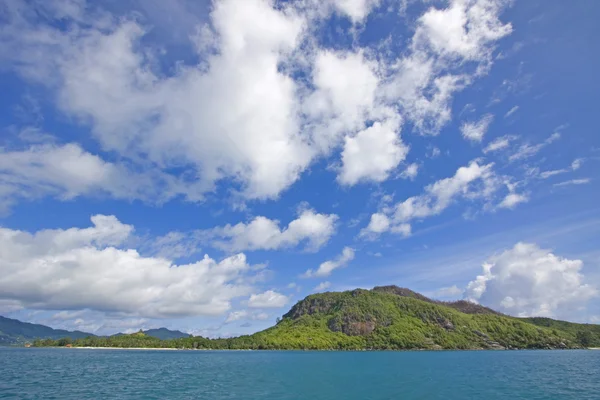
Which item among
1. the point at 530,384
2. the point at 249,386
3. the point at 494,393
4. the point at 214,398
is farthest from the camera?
the point at 530,384

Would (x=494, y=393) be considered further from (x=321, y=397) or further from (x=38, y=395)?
(x=38, y=395)

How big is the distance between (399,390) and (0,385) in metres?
72.6

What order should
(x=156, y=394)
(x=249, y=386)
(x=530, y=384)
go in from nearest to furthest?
(x=156, y=394)
(x=249, y=386)
(x=530, y=384)

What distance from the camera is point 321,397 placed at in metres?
60.4

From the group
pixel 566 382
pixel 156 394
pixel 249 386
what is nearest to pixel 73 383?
pixel 156 394

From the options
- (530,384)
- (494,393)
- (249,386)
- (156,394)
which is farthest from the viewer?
(530,384)

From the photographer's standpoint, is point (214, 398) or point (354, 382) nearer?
point (214, 398)

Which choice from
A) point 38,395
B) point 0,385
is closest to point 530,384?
point 38,395

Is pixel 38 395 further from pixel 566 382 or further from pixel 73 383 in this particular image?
pixel 566 382

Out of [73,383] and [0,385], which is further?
[73,383]

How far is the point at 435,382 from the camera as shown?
81.7 metres

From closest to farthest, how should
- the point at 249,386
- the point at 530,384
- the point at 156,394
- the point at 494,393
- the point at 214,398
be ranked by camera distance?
the point at 214,398
the point at 156,394
the point at 494,393
the point at 249,386
the point at 530,384

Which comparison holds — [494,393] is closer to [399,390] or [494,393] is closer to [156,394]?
[399,390]

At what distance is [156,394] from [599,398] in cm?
7095
